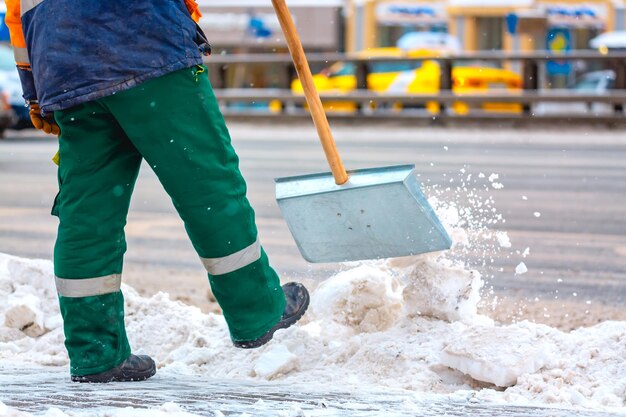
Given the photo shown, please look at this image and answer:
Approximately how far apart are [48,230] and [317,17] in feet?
94.8

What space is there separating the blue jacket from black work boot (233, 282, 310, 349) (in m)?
0.88

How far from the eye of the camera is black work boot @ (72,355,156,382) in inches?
133

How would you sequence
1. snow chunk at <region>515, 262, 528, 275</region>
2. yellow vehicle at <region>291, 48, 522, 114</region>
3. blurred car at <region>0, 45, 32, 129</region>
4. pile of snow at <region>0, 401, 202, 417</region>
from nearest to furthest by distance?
1. pile of snow at <region>0, 401, 202, 417</region>
2. snow chunk at <region>515, 262, 528, 275</region>
3. blurred car at <region>0, 45, 32, 129</region>
4. yellow vehicle at <region>291, 48, 522, 114</region>

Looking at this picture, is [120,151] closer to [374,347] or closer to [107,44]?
[107,44]

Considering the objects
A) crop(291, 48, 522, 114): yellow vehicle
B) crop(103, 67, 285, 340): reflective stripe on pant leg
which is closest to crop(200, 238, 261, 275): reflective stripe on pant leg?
crop(103, 67, 285, 340): reflective stripe on pant leg

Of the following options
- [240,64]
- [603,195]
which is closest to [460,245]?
[603,195]

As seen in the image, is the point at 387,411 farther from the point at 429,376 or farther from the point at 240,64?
the point at 240,64

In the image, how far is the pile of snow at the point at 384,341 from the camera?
Result: 3312 mm

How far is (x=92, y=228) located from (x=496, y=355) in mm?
1245

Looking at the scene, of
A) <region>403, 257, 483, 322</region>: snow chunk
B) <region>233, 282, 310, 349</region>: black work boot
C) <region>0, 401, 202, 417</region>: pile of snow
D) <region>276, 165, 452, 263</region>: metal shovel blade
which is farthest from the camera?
<region>403, 257, 483, 322</region>: snow chunk

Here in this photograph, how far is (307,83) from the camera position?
12.0 ft

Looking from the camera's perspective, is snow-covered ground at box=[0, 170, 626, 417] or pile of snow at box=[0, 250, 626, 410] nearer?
snow-covered ground at box=[0, 170, 626, 417]

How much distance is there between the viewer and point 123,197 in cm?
337

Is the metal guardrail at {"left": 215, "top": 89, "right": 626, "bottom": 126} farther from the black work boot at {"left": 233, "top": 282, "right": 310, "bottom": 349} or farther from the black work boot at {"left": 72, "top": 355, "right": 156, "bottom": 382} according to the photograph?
the black work boot at {"left": 72, "top": 355, "right": 156, "bottom": 382}
